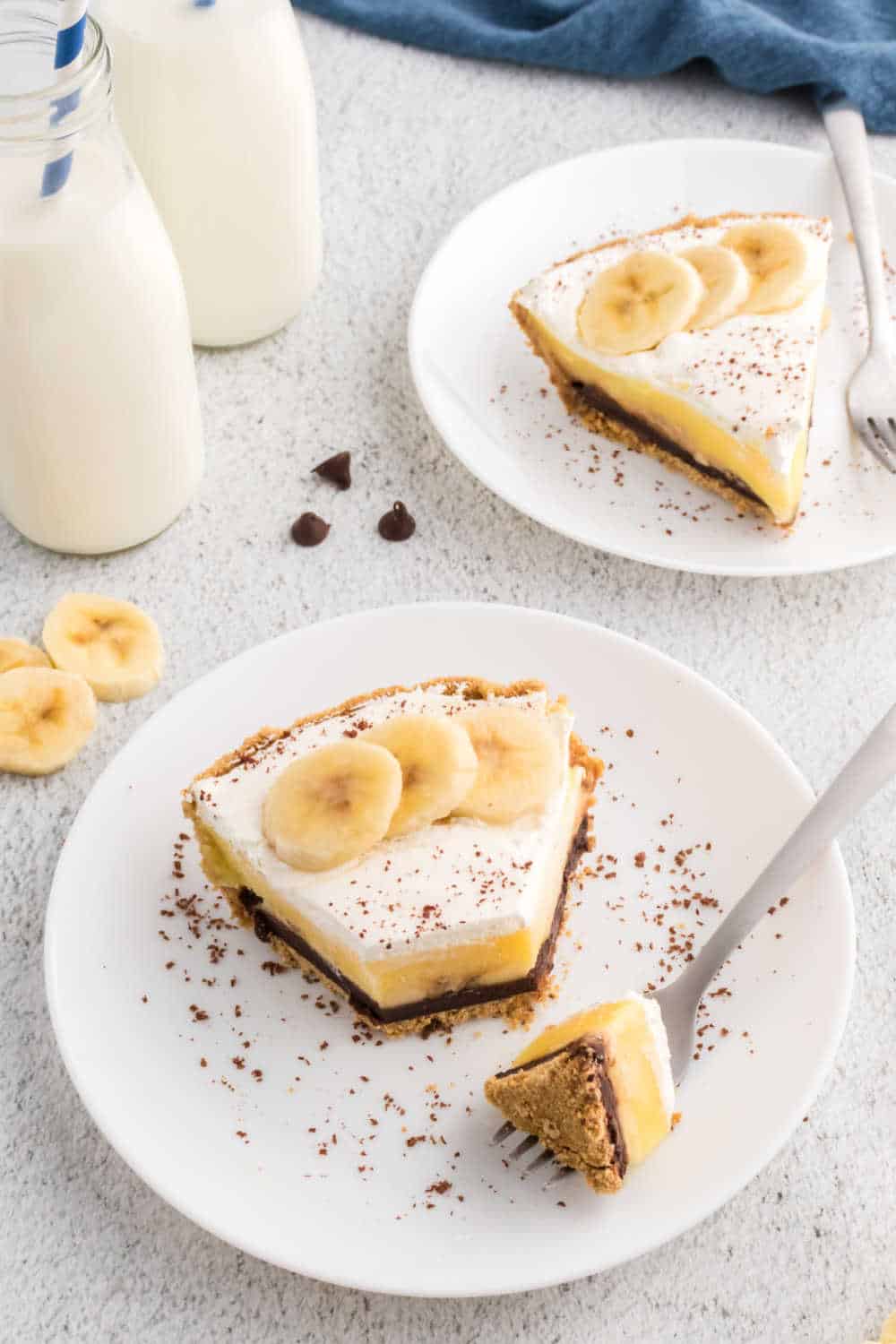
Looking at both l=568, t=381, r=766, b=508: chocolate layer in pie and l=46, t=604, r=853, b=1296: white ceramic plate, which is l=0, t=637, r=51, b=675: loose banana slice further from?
l=568, t=381, r=766, b=508: chocolate layer in pie

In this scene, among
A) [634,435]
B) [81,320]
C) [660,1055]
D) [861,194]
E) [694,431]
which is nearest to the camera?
[660,1055]

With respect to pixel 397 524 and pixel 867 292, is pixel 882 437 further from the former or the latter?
pixel 397 524

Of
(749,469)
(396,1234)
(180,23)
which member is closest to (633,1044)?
(396,1234)

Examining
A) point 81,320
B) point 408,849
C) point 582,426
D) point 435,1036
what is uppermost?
point 81,320

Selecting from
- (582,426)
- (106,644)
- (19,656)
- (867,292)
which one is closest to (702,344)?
(582,426)

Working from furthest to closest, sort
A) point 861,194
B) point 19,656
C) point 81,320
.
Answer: point 861,194 → point 19,656 → point 81,320

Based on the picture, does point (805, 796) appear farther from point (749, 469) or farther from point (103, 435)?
point (103, 435)

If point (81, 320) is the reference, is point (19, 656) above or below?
below
